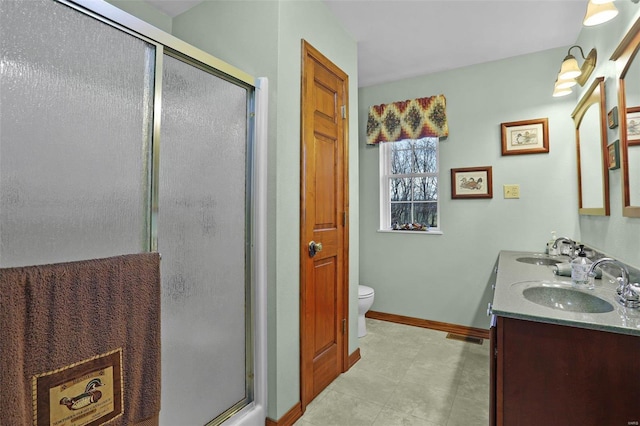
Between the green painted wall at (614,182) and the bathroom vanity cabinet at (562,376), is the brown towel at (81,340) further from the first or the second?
the green painted wall at (614,182)

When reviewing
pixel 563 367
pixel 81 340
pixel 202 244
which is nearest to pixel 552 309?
pixel 563 367

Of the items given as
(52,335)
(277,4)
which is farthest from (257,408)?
(277,4)

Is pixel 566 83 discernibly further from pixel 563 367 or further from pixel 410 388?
pixel 410 388

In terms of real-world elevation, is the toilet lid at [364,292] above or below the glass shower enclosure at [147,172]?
below

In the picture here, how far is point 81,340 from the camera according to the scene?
0.99m

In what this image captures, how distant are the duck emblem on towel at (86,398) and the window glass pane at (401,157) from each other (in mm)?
3077

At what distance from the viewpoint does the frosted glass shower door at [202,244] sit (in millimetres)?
1334

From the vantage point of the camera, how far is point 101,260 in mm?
1062

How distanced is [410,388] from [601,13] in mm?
2263

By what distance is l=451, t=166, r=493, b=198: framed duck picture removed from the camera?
3010mm

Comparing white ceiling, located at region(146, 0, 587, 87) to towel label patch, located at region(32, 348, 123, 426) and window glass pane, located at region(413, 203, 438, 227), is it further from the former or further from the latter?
towel label patch, located at region(32, 348, 123, 426)

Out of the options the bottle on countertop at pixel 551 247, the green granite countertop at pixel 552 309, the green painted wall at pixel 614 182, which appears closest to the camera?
the green granite countertop at pixel 552 309

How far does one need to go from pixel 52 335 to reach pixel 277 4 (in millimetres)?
1763

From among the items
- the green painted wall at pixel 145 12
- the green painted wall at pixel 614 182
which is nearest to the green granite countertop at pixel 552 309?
the green painted wall at pixel 614 182
